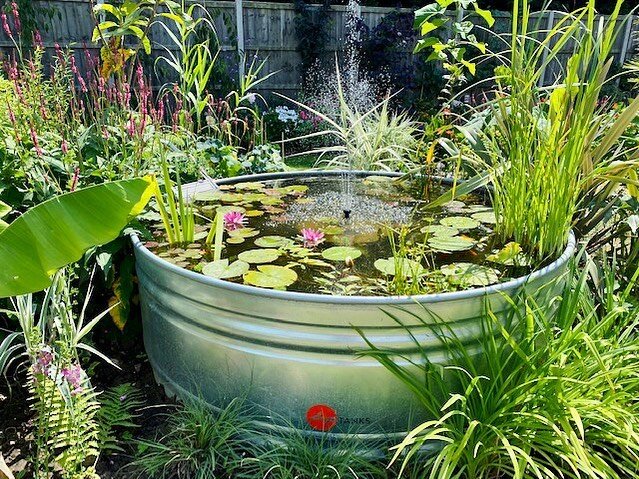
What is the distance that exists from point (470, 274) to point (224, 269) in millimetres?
884

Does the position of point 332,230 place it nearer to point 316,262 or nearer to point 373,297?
point 316,262

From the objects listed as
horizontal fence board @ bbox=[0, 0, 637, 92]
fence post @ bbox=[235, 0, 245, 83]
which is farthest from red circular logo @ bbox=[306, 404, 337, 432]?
fence post @ bbox=[235, 0, 245, 83]

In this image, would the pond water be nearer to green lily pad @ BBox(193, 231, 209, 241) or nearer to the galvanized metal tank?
green lily pad @ BBox(193, 231, 209, 241)

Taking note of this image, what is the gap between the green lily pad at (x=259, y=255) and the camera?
2245 millimetres

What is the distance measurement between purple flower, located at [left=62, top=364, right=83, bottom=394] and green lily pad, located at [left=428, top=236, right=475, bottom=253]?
139 cm

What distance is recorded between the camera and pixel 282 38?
8266 millimetres

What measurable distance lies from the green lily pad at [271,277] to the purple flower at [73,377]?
0.61 m

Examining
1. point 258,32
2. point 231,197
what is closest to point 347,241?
point 231,197

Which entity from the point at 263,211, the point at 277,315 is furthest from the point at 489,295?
the point at 263,211

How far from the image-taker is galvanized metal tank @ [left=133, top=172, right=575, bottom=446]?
5.65 feet

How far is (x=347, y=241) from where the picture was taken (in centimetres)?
254

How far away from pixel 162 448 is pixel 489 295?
115cm

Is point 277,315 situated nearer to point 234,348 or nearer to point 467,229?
point 234,348

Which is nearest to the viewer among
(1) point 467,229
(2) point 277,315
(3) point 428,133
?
(2) point 277,315
